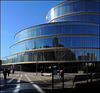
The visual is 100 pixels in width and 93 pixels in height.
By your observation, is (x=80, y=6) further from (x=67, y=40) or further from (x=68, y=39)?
(x=67, y=40)

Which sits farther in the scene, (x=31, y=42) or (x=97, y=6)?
(x=97, y=6)

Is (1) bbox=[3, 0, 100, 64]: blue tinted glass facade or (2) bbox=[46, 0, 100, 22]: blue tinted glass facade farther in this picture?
(2) bbox=[46, 0, 100, 22]: blue tinted glass facade

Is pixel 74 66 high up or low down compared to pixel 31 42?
down

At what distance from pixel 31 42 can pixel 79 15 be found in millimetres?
22503

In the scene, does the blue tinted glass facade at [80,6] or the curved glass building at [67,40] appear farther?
the blue tinted glass facade at [80,6]

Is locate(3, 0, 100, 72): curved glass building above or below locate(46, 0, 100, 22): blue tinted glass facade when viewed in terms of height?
below

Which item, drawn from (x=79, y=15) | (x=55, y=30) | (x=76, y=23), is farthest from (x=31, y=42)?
(x=79, y=15)

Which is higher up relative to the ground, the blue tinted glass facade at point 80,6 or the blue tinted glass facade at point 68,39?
the blue tinted glass facade at point 80,6

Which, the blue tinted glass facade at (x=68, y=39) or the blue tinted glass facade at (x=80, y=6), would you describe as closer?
the blue tinted glass facade at (x=68, y=39)

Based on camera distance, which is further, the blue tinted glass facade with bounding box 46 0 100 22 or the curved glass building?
the blue tinted glass facade with bounding box 46 0 100 22

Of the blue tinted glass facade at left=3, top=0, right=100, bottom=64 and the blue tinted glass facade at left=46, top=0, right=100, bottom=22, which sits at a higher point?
the blue tinted glass facade at left=46, top=0, right=100, bottom=22

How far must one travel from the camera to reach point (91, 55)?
47.6 meters

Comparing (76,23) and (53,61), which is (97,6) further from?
(53,61)

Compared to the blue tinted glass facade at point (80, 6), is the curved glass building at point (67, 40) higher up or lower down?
lower down
